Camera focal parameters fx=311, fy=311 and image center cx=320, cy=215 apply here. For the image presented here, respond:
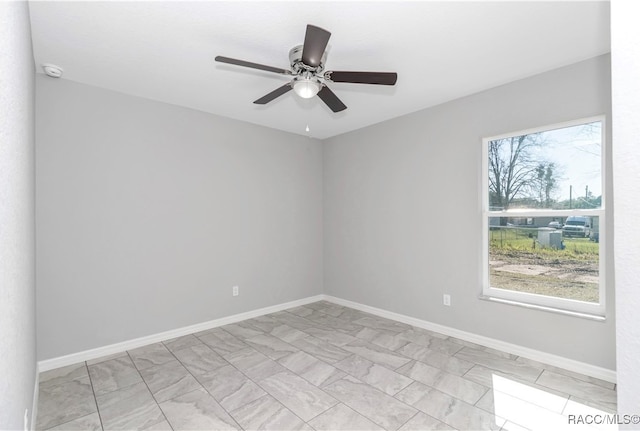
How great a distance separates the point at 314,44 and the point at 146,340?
3304 mm

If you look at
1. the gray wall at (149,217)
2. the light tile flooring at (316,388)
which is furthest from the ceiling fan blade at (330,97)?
the light tile flooring at (316,388)

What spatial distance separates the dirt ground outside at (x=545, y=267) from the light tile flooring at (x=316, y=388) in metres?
0.69

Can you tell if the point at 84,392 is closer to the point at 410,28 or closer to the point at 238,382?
the point at 238,382

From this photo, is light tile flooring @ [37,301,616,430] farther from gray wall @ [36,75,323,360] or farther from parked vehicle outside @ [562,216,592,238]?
parked vehicle outside @ [562,216,592,238]

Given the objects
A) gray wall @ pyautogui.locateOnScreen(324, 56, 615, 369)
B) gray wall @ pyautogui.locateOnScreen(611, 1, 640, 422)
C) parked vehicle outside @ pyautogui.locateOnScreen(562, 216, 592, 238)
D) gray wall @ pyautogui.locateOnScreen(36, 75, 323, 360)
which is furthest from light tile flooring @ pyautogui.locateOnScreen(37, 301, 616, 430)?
gray wall @ pyautogui.locateOnScreen(611, 1, 640, 422)

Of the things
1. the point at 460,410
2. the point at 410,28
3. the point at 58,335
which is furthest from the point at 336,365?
the point at 410,28

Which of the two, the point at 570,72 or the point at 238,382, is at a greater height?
the point at 570,72

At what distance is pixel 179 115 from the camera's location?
3566 millimetres

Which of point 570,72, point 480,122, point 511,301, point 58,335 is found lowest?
point 58,335

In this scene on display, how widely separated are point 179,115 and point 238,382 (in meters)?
2.88

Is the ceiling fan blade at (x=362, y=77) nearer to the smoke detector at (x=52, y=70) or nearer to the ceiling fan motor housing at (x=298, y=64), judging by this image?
the ceiling fan motor housing at (x=298, y=64)

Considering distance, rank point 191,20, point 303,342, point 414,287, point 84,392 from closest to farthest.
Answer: point 191,20 → point 84,392 → point 303,342 → point 414,287

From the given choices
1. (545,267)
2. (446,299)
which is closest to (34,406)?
(446,299)

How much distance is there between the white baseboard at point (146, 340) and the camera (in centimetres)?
282
